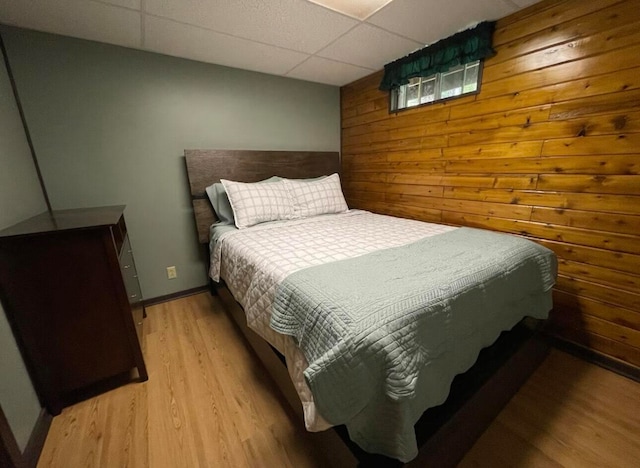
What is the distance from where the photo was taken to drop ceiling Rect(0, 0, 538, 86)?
4.78 ft

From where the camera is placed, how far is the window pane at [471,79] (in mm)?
1860

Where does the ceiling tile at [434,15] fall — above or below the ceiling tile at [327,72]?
above

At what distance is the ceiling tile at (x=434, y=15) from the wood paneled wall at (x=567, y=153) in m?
0.18

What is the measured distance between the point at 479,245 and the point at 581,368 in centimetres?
99

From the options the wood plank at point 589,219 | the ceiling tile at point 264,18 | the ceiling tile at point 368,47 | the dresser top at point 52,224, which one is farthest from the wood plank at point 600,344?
the dresser top at point 52,224

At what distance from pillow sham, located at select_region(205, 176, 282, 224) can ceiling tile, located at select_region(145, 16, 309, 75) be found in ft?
3.38

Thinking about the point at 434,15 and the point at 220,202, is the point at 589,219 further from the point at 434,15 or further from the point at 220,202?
the point at 220,202

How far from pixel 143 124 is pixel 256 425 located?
2.26 metres

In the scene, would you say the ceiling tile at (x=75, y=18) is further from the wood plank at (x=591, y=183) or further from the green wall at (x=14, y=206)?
the wood plank at (x=591, y=183)

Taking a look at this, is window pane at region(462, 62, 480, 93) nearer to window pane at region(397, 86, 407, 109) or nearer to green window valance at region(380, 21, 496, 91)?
green window valance at region(380, 21, 496, 91)

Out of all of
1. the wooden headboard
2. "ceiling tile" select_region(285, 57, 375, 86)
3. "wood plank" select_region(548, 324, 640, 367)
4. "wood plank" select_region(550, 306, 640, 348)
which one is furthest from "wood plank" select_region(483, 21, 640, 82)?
the wooden headboard

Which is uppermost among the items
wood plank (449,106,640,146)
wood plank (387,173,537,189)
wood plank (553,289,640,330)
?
wood plank (449,106,640,146)

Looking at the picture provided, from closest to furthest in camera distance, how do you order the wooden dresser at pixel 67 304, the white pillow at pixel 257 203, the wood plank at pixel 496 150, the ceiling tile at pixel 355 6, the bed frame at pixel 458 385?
the bed frame at pixel 458 385
the wooden dresser at pixel 67 304
the ceiling tile at pixel 355 6
the wood plank at pixel 496 150
the white pillow at pixel 257 203

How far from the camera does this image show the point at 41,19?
152 cm
